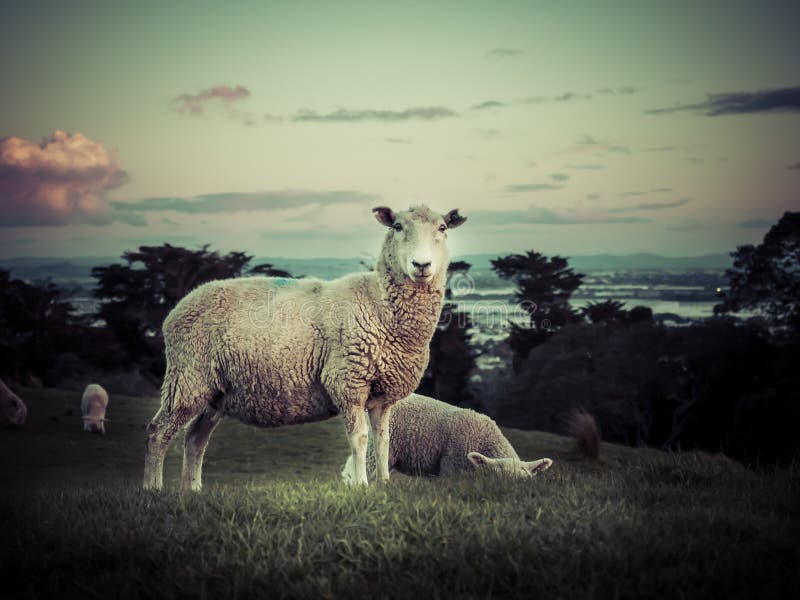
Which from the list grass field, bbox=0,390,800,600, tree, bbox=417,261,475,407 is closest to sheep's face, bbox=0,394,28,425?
grass field, bbox=0,390,800,600

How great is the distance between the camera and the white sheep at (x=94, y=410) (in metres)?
23.0

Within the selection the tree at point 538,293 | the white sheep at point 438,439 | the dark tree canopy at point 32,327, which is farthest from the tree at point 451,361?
the white sheep at point 438,439

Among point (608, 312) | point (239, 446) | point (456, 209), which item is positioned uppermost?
point (456, 209)

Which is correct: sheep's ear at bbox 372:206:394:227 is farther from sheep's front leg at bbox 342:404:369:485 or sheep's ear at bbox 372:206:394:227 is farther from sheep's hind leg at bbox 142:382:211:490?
sheep's hind leg at bbox 142:382:211:490

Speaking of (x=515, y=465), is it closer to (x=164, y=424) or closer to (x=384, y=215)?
(x=384, y=215)

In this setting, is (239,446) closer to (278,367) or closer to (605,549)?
(278,367)

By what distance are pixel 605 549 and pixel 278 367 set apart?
4.07 meters

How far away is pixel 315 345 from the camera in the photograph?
7539 millimetres

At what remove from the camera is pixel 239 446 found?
72.5ft

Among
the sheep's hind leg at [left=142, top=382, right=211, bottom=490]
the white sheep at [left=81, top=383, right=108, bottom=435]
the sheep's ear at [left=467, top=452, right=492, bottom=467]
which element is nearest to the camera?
the sheep's hind leg at [left=142, top=382, right=211, bottom=490]

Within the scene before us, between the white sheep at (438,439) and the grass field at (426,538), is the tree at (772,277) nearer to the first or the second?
the white sheep at (438,439)

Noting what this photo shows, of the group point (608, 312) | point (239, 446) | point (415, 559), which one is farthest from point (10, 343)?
point (415, 559)

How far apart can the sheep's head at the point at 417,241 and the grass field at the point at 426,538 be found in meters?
2.07

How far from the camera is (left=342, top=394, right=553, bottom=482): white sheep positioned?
10.4 m
